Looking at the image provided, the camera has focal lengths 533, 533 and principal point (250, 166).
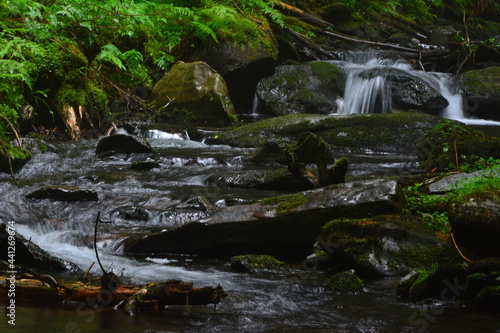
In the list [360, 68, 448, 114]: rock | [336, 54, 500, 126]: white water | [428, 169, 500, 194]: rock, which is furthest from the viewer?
[336, 54, 500, 126]: white water

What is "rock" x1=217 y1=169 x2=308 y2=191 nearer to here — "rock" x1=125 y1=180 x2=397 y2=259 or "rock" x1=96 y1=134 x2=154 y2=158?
"rock" x1=125 y1=180 x2=397 y2=259

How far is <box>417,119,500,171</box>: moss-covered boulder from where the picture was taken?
7113 mm

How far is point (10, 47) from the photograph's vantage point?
9227 mm

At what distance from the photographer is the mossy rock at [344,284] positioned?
3.94m

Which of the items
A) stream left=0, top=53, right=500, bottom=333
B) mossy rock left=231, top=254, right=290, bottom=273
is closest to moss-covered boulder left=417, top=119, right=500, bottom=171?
stream left=0, top=53, right=500, bottom=333

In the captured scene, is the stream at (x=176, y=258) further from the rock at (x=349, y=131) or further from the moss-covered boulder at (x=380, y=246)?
the rock at (x=349, y=131)

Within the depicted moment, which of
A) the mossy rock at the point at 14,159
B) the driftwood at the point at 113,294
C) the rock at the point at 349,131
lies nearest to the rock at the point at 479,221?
the driftwood at the point at 113,294

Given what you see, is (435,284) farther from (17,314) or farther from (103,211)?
(103,211)

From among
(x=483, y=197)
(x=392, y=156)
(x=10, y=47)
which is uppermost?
(x=10, y=47)

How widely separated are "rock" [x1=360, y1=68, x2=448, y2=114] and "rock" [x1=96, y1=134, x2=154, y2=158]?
6948 millimetres

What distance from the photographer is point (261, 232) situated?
16.7 ft

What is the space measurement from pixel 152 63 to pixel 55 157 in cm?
618

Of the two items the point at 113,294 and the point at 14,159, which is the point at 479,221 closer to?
the point at 113,294

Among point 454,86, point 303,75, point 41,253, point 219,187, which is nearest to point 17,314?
point 41,253
